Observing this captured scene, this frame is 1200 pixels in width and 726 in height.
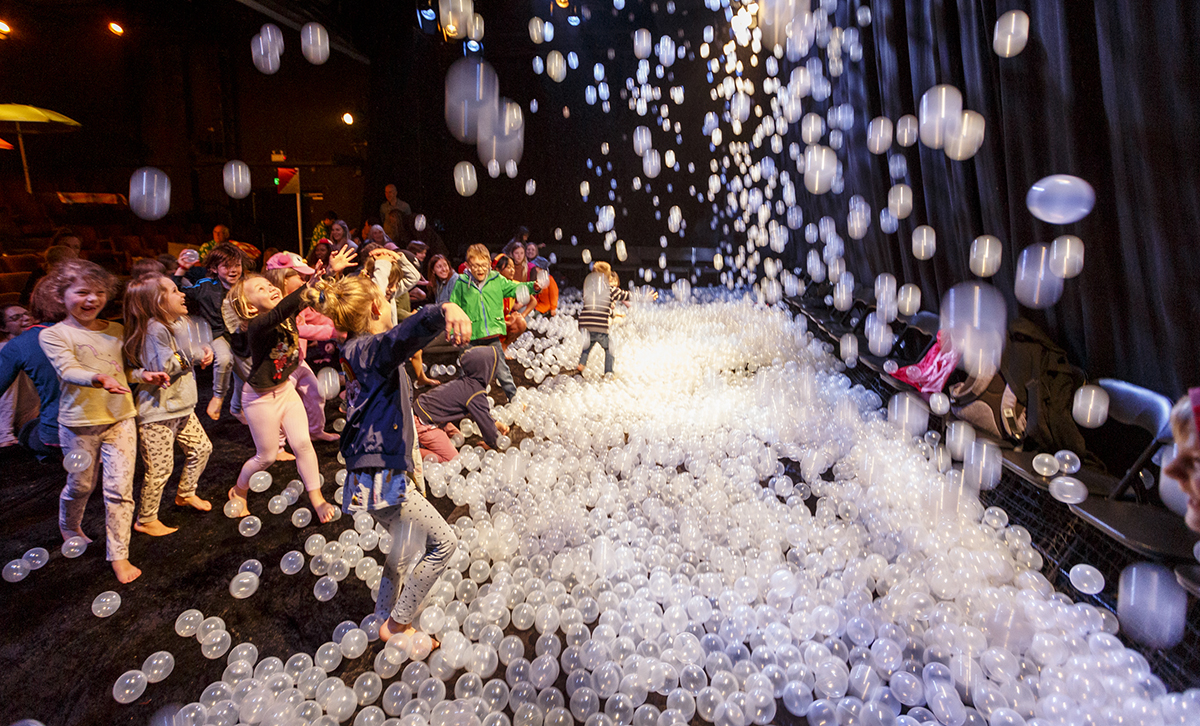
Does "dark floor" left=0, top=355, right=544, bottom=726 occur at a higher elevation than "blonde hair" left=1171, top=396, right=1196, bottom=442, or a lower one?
lower

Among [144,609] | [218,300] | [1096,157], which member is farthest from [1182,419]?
[218,300]

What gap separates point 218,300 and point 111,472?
2011 mm

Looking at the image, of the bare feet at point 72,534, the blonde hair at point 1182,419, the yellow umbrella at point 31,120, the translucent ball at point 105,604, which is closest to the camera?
the blonde hair at point 1182,419

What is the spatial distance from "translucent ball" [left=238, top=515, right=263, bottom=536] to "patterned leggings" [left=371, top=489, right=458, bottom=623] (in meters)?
1.22

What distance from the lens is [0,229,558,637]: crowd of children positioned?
1.94m

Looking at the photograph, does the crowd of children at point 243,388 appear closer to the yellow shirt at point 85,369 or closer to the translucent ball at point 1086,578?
the yellow shirt at point 85,369

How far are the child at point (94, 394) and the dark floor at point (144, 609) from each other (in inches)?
8.4

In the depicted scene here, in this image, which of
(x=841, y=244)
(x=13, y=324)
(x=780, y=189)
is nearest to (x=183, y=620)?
(x=13, y=324)

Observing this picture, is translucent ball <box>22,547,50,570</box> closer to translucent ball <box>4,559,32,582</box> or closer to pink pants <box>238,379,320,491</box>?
translucent ball <box>4,559,32,582</box>

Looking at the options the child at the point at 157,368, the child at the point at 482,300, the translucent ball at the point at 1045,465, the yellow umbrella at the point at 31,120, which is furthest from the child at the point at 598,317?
the yellow umbrella at the point at 31,120

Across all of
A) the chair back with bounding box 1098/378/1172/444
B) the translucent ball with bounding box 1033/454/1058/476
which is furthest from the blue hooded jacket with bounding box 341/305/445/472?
the chair back with bounding box 1098/378/1172/444

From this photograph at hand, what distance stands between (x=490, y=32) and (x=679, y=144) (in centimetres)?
448

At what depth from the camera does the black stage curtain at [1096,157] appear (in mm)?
2322

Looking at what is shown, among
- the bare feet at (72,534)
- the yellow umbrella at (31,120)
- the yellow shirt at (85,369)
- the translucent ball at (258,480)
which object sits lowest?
the bare feet at (72,534)
